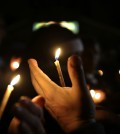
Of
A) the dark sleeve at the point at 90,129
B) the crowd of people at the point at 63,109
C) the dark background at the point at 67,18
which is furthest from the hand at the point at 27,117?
the dark background at the point at 67,18

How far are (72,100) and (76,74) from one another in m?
0.15

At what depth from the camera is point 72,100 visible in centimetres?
172

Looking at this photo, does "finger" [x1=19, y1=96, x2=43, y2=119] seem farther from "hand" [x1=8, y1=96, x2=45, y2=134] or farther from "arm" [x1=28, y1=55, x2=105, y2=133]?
"arm" [x1=28, y1=55, x2=105, y2=133]

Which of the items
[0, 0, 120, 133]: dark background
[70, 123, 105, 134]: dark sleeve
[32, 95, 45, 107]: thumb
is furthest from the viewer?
[0, 0, 120, 133]: dark background

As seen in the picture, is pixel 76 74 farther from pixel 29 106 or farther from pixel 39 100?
pixel 29 106

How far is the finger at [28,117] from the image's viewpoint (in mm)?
1299

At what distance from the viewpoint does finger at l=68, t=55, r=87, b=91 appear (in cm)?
167

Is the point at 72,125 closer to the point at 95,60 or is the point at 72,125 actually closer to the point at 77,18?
the point at 95,60

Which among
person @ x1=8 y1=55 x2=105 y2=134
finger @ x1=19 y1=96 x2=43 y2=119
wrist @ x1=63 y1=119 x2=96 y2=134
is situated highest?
finger @ x1=19 y1=96 x2=43 y2=119

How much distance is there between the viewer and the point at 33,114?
1330mm

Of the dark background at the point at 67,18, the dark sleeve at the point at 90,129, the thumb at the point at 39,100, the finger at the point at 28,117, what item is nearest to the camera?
the finger at the point at 28,117

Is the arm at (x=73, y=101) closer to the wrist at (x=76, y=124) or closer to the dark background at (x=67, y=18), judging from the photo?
the wrist at (x=76, y=124)

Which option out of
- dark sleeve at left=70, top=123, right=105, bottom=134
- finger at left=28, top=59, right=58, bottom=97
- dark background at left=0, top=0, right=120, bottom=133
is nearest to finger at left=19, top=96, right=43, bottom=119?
dark sleeve at left=70, top=123, right=105, bottom=134

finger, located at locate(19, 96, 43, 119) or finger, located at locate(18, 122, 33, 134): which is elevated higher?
finger, located at locate(19, 96, 43, 119)
